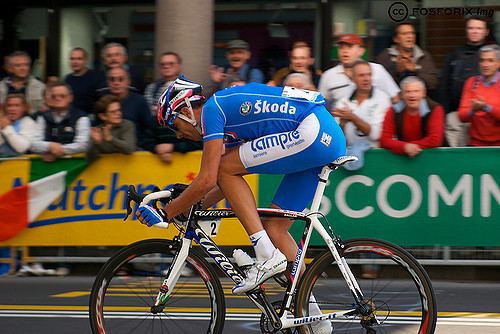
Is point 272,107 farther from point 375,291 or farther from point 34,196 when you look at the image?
point 34,196

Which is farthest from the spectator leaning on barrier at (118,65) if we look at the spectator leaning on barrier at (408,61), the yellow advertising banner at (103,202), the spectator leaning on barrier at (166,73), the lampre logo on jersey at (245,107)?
the lampre logo on jersey at (245,107)

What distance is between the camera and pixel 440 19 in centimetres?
1477

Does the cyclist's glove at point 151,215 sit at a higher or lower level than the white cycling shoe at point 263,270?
higher

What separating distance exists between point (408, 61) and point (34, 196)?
4116 mm

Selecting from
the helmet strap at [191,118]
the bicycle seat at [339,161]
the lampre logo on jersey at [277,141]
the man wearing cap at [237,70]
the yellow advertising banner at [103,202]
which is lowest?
the yellow advertising banner at [103,202]

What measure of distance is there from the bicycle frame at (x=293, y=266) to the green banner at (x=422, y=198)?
14.0 feet

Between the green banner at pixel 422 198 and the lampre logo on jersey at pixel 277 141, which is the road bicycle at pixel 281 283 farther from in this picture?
the green banner at pixel 422 198

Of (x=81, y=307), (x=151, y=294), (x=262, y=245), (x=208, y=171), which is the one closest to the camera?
(x=208, y=171)

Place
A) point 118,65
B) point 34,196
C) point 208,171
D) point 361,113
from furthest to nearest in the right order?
point 118,65, point 34,196, point 361,113, point 208,171

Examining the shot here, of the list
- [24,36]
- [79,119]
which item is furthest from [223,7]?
[79,119]

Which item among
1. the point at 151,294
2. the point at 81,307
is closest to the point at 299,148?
the point at 151,294

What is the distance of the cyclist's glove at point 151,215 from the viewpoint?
5.99 metres

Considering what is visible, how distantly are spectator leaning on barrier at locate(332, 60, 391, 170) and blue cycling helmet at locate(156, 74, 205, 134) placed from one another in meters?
4.58

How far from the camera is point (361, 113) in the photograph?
1048 cm
